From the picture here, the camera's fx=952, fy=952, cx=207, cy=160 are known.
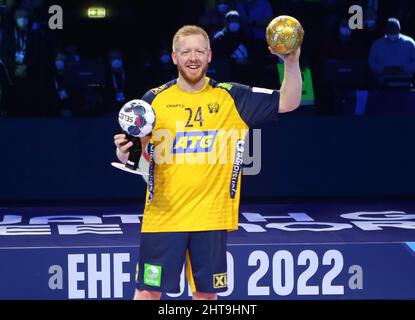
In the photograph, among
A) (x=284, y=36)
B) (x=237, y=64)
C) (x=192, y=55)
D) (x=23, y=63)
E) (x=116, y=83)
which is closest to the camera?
(x=284, y=36)

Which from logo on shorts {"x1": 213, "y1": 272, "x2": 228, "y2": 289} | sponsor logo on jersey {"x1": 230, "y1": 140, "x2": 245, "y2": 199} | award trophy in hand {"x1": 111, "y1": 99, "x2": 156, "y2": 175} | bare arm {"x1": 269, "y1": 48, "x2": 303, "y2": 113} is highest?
bare arm {"x1": 269, "y1": 48, "x2": 303, "y2": 113}

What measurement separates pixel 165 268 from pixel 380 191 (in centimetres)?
462

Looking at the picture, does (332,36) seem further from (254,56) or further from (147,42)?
(147,42)

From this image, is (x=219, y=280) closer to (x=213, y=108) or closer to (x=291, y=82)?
(x=213, y=108)

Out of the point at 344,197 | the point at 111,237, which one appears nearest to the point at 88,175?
the point at 111,237

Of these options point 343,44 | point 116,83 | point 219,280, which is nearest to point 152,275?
point 219,280

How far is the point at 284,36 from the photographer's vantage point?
4.96 m

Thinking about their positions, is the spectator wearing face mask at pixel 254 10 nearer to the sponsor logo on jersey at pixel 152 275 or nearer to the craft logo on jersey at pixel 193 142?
the craft logo on jersey at pixel 193 142

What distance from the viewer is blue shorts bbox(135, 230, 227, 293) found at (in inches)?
204

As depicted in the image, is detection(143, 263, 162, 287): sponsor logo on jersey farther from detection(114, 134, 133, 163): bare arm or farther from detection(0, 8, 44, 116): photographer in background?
detection(0, 8, 44, 116): photographer in background

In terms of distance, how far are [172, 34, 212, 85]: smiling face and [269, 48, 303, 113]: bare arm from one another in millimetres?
363

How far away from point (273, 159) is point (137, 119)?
4.36 metres

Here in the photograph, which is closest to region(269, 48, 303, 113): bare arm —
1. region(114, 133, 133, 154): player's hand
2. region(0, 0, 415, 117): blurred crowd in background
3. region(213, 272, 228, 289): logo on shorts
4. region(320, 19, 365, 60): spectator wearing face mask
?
region(114, 133, 133, 154): player's hand

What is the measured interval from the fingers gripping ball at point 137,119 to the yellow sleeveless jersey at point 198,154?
17cm
